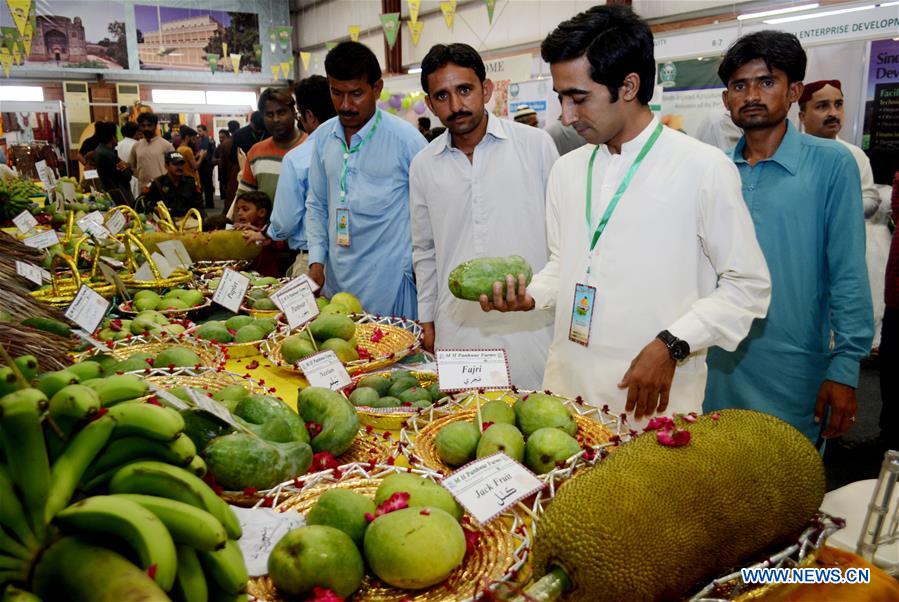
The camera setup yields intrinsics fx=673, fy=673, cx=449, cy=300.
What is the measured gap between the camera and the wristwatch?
1.66 meters

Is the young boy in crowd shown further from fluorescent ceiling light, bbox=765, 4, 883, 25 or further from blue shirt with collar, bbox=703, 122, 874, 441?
fluorescent ceiling light, bbox=765, 4, 883, 25

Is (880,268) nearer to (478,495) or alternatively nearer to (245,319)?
(245,319)

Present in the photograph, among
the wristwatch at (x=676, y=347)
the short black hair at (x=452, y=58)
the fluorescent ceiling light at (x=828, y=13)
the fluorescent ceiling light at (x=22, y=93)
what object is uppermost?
the fluorescent ceiling light at (x=22, y=93)

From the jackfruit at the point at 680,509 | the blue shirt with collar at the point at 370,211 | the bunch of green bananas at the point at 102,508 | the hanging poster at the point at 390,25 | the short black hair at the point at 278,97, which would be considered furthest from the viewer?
the hanging poster at the point at 390,25

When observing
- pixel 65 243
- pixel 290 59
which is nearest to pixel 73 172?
pixel 290 59

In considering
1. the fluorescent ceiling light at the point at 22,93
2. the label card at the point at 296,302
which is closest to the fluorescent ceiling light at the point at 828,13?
the label card at the point at 296,302

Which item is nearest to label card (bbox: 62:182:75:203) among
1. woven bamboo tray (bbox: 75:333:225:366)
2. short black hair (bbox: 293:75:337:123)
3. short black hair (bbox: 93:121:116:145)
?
short black hair (bbox: 93:121:116:145)

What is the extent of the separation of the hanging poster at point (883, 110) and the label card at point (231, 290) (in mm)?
5199

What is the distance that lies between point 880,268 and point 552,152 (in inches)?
154

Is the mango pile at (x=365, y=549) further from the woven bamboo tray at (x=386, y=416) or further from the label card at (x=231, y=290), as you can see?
the label card at (x=231, y=290)

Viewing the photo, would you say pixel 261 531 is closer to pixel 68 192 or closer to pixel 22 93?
pixel 68 192

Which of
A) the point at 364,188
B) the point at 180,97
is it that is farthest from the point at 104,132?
the point at 180,97

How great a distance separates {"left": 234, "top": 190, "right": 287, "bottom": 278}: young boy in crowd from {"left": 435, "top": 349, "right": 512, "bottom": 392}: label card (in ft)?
9.21

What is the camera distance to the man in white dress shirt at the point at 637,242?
1706 mm
